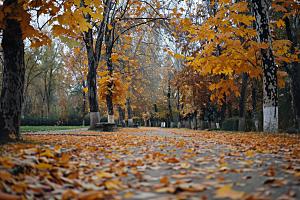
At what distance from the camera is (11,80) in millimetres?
4027

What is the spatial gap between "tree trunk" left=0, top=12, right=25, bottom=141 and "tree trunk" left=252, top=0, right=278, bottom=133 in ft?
22.5

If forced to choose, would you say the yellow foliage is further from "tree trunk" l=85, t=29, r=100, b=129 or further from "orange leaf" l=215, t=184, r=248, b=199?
"orange leaf" l=215, t=184, r=248, b=199

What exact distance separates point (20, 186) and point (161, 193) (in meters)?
1.28

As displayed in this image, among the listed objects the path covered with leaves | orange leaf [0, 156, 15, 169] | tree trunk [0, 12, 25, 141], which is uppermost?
tree trunk [0, 12, 25, 141]

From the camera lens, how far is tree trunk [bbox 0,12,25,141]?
3926mm

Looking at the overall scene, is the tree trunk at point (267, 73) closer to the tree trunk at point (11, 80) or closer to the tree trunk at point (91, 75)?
the tree trunk at point (11, 80)

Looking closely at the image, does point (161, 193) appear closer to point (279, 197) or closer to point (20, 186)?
point (279, 197)

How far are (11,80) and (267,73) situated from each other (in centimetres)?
708

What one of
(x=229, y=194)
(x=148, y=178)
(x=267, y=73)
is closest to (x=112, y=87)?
(x=267, y=73)

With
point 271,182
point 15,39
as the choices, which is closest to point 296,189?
point 271,182

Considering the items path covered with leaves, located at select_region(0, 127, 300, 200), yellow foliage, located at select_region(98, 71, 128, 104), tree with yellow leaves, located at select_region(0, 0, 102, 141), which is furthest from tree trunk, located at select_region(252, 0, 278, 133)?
yellow foliage, located at select_region(98, 71, 128, 104)

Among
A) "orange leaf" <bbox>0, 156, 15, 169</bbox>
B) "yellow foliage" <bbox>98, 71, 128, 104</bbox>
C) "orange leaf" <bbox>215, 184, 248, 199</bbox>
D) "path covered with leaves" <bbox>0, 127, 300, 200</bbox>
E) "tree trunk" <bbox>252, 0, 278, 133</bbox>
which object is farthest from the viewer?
"yellow foliage" <bbox>98, 71, 128, 104</bbox>

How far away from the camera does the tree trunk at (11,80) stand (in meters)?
3.93

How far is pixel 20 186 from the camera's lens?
178 cm
